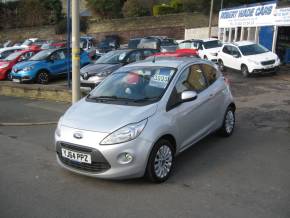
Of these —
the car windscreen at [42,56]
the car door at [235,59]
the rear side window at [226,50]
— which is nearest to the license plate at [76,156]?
the car windscreen at [42,56]

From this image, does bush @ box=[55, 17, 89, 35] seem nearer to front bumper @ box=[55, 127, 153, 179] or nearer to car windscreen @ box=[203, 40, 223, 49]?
car windscreen @ box=[203, 40, 223, 49]

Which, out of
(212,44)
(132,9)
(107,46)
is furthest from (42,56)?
(132,9)

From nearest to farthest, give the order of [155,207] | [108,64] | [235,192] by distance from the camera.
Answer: [155,207] → [235,192] → [108,64]

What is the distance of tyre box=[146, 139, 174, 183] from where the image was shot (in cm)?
516

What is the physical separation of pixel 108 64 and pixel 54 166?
25.4ft

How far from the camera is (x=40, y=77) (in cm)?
1579

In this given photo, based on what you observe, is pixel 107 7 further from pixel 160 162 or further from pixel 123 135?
pixel 123 135

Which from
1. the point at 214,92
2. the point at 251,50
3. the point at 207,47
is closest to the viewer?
the point at 214,92

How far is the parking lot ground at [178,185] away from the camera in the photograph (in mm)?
4547

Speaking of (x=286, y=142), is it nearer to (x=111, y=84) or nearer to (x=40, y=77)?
(x=111, y=84)

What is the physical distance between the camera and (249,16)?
2473 centimetres

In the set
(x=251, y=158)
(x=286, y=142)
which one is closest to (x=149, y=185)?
(x=251, y=158)

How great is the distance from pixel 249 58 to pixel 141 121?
12907mm

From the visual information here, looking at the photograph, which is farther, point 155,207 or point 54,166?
point 54,166
